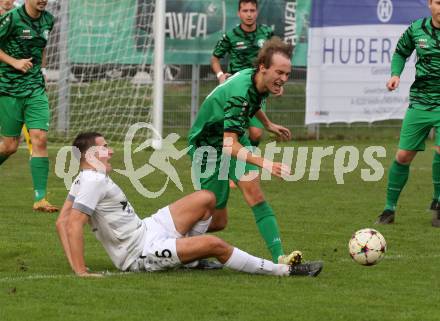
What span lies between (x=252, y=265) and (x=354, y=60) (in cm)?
1288

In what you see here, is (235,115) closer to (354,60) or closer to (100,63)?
(100,63)

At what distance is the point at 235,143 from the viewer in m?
7.94

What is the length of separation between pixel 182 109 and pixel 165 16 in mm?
2192

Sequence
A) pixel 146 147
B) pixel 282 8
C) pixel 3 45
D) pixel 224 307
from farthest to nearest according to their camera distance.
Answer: pixel 282 8 < pixel 146 147 < pixel 3 45 < pixel 224 307

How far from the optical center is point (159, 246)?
25.5ft

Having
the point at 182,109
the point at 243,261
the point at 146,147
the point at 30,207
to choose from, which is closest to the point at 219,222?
the point at 243,261

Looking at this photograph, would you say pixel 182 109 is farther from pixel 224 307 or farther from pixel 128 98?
pixel 224 307

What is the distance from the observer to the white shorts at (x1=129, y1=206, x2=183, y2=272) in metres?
7.75

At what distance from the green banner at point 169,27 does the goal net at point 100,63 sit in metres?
0.02

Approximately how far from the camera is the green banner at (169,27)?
18.6 m

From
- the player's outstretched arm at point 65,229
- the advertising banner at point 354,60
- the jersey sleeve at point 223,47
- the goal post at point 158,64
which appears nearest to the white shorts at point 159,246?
the player's outstretched arm at point 65,229

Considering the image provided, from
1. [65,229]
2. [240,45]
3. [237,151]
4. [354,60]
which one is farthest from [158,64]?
[65,229]

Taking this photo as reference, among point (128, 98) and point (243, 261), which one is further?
point (128, 98)

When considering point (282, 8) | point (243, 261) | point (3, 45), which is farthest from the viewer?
point (282, 8)
